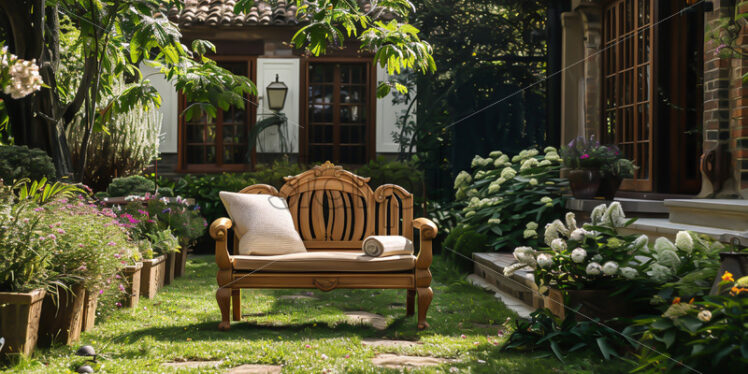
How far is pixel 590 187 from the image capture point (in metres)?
6.05

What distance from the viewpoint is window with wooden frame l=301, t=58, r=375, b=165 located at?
10328 mm

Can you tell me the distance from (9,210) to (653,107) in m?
5.34

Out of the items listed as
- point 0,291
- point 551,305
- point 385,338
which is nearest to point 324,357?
point 385,338

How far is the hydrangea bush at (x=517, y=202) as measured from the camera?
652 centimetres

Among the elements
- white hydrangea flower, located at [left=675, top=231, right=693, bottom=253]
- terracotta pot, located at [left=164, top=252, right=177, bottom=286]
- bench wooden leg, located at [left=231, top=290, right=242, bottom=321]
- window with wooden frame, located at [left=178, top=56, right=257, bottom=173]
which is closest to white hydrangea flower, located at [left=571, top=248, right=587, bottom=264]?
white hydrangea flower, located at [left=675, top=231, right=693, bottom=253]

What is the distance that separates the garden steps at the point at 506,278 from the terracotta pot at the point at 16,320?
9.06 feet

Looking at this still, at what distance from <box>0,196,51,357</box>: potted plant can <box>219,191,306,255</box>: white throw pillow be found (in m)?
1.32

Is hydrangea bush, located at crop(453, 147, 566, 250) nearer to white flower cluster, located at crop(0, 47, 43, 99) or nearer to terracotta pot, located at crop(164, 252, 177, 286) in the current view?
terracotta pot, located at crop(164, 252, 177, 286)

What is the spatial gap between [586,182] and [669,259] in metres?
2.83

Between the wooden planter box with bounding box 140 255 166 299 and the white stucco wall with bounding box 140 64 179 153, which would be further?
the white stucco wall with bounding box 140 64 179 153

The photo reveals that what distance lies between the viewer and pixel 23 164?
5.24 metres

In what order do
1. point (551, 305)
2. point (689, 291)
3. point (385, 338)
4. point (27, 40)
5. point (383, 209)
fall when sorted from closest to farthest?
point (689, 291) → point (551, 305) → point (385, 338) → point (383, 209) → point (27, 40)

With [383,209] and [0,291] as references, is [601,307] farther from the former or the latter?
[0,291]

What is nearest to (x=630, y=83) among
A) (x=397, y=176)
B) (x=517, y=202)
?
(x=517, y=202)
